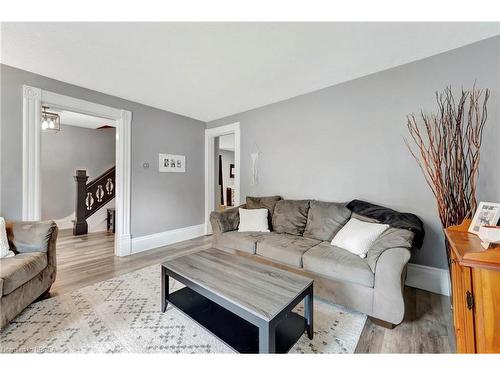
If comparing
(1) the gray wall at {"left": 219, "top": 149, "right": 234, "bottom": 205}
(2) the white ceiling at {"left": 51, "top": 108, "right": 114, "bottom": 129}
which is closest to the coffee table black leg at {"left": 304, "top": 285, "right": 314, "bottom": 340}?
(2) the white ceiling at {"left": 51, "top": 108, "right": 114, "bottom": 129}

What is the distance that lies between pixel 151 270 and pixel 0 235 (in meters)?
1.38

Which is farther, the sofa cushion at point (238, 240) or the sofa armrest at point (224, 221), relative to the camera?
the sofa armrest at point (224, 221)

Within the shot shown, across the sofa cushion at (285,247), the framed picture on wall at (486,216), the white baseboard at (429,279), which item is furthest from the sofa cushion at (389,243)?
the white baseboard at (429,279)

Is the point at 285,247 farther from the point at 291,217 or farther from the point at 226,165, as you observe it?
the point at 226,165

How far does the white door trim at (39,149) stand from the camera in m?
2.33

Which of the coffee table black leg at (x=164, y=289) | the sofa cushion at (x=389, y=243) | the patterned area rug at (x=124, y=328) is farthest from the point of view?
the coffee table black leg at (x=164, y=289)

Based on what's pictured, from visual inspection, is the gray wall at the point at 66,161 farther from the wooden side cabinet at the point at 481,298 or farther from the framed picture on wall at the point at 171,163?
the wooden side cabinet at the point at 481,298

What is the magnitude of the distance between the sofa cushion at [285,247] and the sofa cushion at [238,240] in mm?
103

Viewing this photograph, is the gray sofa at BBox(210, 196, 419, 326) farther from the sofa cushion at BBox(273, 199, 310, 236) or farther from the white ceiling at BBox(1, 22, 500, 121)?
the white ceiling at BBox(1, 22, 500, 121)

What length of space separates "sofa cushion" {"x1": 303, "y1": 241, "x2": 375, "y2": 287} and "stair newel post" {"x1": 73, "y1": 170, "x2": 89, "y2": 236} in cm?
473

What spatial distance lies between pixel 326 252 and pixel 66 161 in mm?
5927

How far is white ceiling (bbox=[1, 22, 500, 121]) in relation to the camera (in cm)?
167
